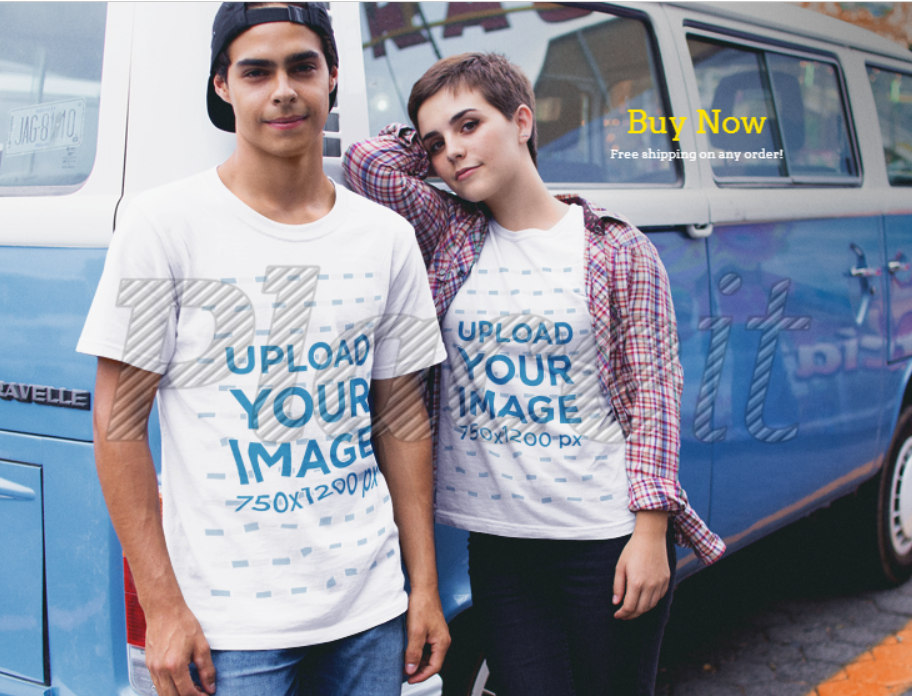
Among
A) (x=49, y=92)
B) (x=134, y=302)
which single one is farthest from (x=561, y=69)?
(x=134, y=302)

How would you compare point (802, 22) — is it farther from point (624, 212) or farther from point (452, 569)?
point (452, 569)

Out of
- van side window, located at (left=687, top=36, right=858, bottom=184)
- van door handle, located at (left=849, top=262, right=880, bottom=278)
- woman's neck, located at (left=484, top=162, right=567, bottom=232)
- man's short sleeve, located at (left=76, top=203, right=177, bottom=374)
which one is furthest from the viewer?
van door handle, located at (left=849, top=262, right=880, bottom=278)

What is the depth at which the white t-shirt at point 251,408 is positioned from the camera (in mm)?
1308

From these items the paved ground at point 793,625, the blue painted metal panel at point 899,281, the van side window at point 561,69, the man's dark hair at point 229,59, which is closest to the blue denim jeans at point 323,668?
the man's dark hair at point 229,59

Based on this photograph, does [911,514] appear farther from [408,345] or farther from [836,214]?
[408,345]

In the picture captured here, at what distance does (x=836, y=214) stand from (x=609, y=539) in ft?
6.85

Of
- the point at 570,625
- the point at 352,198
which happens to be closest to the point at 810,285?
the point at 570,625

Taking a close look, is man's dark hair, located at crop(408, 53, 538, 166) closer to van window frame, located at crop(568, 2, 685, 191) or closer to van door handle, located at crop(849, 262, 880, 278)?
van window frame, located at crop(568, 2, 685, 191)

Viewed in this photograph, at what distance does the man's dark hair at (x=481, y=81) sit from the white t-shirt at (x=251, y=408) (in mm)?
482

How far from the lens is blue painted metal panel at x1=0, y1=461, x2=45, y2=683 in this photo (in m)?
1.67

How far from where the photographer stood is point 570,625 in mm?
1704

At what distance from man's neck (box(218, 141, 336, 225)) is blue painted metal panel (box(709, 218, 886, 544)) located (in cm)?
155

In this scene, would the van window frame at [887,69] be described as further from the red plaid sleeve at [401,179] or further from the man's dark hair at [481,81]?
the red plaid sleeve at [401,179]

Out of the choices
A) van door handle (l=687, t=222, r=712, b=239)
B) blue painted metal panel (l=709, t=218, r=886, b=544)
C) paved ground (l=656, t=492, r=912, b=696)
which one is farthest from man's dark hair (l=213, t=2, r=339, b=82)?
paved ground (l=656, t=492, r=912, b=696)
